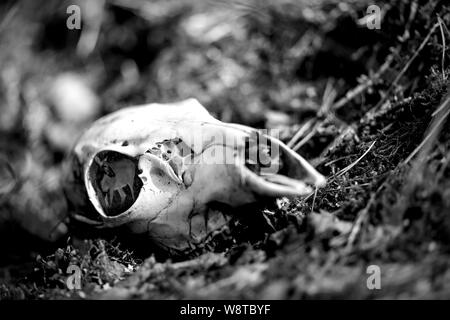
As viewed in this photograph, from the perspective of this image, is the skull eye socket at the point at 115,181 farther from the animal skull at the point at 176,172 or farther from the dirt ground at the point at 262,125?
the dirt ground at the point at 262,125

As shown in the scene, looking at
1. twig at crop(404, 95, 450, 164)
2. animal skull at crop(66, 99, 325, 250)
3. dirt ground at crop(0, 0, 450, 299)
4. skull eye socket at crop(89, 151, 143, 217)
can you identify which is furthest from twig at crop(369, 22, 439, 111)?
skull eye socket at crop(89, 151, 143, 217)

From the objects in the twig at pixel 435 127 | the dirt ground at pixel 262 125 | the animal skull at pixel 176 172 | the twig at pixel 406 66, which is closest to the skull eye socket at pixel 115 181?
the animal skull at pixel 176 172

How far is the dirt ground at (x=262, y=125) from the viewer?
176cm

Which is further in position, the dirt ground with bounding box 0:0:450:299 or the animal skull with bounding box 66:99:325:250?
the animal skull with bounding box 66:99:325:250

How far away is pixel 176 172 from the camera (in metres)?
2.29

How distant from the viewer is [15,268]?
10.1 ft

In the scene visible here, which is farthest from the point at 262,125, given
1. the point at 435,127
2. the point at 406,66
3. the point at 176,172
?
the point at 435,127

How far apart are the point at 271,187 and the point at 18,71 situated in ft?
12.0

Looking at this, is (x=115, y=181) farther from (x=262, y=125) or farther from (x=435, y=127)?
(x=435, y=127)

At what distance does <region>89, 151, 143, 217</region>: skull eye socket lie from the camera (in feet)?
8.01

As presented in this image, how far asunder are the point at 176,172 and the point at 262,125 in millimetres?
1507

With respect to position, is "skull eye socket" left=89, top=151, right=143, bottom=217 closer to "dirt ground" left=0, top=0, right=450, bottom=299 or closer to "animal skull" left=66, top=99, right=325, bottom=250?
"animal skull" left=66, top=99, right=325, bottom=250

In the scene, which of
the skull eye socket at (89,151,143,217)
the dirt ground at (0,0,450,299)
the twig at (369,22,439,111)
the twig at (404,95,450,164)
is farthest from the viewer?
the twig at (369,22,439,111)

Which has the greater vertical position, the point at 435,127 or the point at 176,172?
the point at 435,127
